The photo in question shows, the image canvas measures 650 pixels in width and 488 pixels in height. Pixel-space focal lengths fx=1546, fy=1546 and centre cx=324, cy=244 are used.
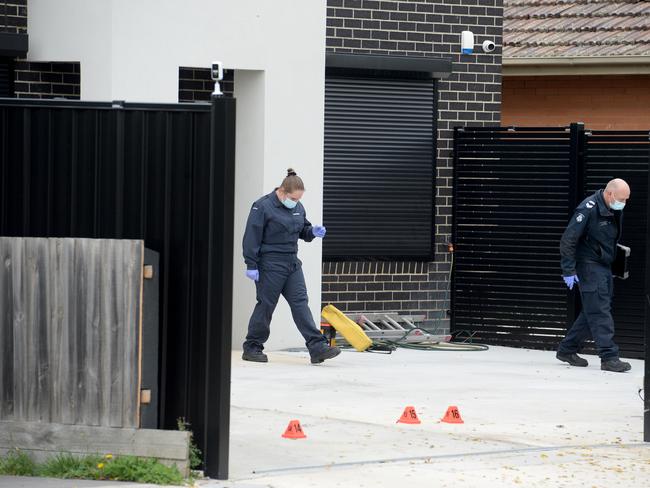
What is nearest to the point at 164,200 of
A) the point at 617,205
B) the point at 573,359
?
the point at 617,205

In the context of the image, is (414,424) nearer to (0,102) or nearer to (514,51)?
(0,102)

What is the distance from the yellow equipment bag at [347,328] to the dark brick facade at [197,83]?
8.41 feet

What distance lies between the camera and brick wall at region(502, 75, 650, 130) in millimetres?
21453

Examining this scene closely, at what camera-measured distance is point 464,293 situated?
17406 millimetres

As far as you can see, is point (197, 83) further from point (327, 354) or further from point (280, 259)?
point (327, 354)

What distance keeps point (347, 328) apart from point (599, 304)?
102 inches

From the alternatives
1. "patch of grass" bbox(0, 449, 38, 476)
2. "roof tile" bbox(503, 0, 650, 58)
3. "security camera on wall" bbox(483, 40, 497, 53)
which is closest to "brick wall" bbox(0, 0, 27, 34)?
"security camera on wall" bbox(483, 40, 497, 53)

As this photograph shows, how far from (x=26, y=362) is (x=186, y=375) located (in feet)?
2.96

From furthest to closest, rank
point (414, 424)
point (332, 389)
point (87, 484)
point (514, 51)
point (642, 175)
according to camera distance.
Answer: point (514, 51) → point (642, 175) → point (332, 389) → point (414, 424) → point (87, 484)

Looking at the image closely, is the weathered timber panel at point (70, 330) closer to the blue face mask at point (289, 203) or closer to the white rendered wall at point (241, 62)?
the blue face mask at point (289, 203)

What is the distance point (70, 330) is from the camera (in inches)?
340

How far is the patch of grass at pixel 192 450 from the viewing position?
28.3ft

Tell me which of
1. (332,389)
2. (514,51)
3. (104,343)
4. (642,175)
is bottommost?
(332,389)

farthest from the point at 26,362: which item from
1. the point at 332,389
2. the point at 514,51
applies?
the point at 514,51
